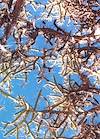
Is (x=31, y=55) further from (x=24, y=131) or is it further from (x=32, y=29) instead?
(x=24, y=131)

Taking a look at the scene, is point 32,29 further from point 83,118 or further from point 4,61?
point 83,118

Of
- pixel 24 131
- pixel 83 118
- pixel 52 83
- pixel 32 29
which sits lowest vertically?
pixel 24 131

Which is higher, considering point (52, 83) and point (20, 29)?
point (20, 29)

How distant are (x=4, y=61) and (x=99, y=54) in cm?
65

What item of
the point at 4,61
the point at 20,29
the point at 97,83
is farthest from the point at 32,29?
the point at 97,83

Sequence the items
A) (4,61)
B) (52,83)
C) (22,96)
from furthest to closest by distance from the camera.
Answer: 1. (52,83)
2. (4,61)
3. (22,96)

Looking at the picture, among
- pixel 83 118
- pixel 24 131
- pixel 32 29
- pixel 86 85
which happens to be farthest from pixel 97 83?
pixel 24 131

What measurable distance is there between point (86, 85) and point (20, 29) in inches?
20.9

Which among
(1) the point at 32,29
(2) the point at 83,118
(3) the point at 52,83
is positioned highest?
(1) the point at 32,29

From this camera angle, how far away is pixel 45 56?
3.10 meters

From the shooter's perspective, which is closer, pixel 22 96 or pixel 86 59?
pixel 22 96

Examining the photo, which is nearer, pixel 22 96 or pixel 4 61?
pixel 22 96

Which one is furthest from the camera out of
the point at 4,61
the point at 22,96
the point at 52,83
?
the point at 52,83

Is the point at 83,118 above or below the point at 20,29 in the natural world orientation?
below
